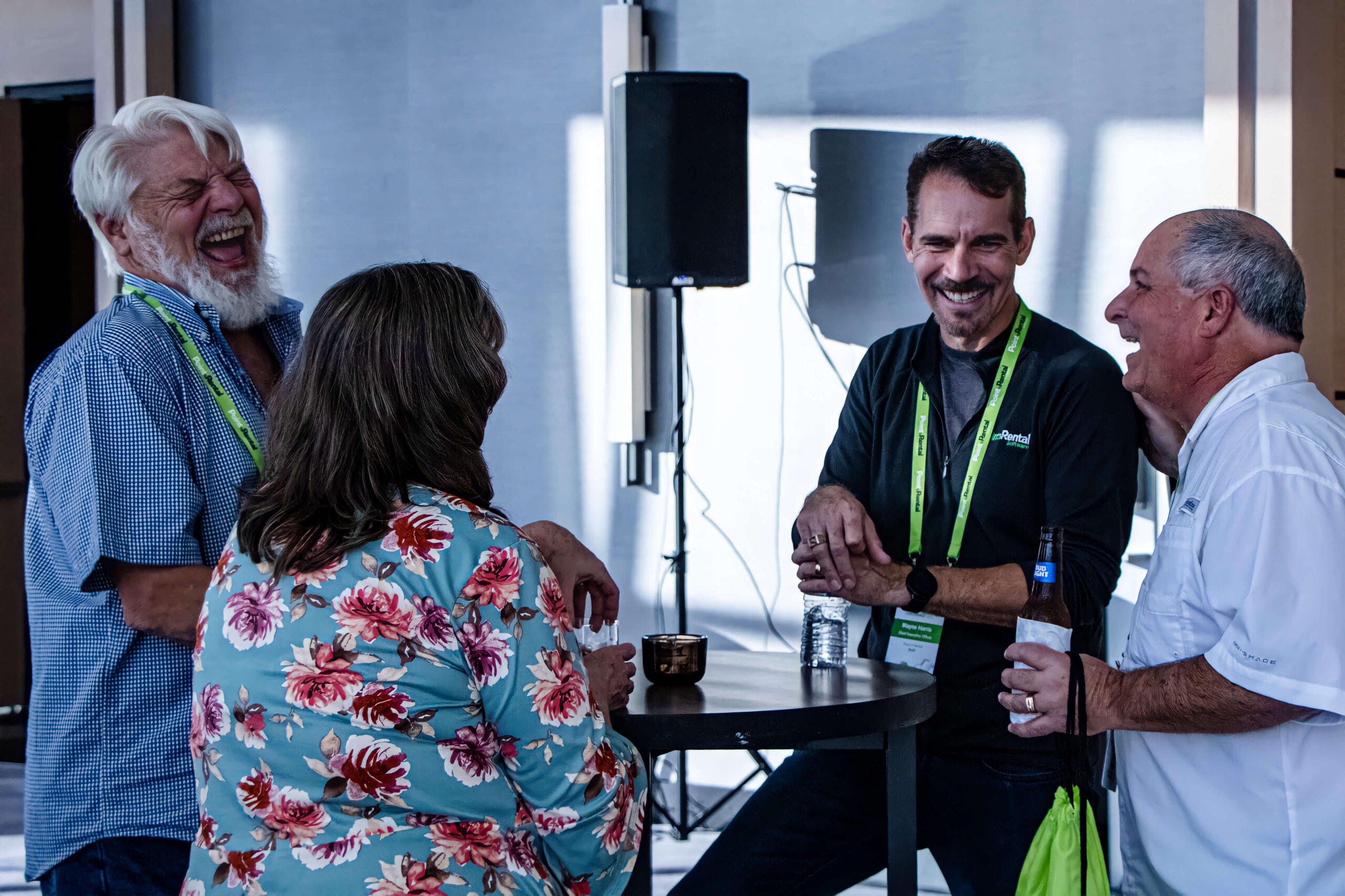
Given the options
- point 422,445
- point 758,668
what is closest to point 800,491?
point 758,668

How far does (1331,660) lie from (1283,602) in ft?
0.31

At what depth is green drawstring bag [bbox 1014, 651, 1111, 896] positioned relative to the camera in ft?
5.20

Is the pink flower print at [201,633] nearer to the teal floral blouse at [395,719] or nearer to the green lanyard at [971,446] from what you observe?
the teal floral blouse at [395,719]

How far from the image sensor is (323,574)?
49.7 inches

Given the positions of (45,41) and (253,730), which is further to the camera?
(45,41)

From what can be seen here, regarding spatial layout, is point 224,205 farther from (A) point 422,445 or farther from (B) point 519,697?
(B) point 519,697

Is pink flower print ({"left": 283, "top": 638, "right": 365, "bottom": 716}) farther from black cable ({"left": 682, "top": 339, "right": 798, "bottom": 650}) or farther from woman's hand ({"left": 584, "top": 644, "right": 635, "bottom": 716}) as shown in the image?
black cable ({"left": 682, "top": 339, "right": 798, "bottom": 650})

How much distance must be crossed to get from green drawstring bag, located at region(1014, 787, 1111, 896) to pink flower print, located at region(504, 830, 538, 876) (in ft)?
2.37

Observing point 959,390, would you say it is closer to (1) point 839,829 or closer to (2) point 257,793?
(1) point 839,829

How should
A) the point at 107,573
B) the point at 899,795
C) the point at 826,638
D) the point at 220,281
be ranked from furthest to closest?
the point at 826,638, the point at 220,281, the point at 899,795, the point at 107,573

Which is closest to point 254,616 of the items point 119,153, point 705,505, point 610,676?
point 610,676

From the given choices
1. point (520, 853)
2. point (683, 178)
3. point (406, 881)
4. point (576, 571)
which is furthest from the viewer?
point (683, 178)

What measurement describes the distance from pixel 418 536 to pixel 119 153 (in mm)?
1052

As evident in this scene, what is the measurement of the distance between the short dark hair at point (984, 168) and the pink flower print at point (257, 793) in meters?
1.75
